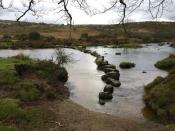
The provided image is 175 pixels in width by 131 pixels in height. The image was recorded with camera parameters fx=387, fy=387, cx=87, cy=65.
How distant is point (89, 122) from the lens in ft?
56.1

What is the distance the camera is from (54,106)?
1989 centimetres

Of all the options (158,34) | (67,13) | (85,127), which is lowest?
(158,34)

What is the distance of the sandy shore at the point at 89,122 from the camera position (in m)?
16.2

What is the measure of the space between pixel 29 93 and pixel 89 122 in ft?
16.8

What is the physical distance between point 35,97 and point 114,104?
5046mm

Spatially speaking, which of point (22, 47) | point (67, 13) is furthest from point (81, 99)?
point (22, 47)

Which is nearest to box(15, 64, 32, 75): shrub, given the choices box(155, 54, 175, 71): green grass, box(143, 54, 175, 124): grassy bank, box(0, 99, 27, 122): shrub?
box(0, 99, 27, 122): shrub

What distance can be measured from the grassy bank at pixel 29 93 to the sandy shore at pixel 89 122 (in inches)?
19.2

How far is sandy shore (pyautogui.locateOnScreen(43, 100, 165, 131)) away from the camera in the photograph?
16.2 m

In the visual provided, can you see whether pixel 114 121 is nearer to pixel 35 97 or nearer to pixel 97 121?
pixel 97 121

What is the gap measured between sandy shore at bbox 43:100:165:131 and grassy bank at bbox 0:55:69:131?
49 cm

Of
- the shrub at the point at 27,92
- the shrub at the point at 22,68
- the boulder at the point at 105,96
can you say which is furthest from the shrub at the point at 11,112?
the boulder at the point at 105,96

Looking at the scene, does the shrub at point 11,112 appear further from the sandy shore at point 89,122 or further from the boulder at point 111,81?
the boulder at point 111,81

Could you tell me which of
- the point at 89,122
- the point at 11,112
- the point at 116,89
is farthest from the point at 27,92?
the point at 116,89
